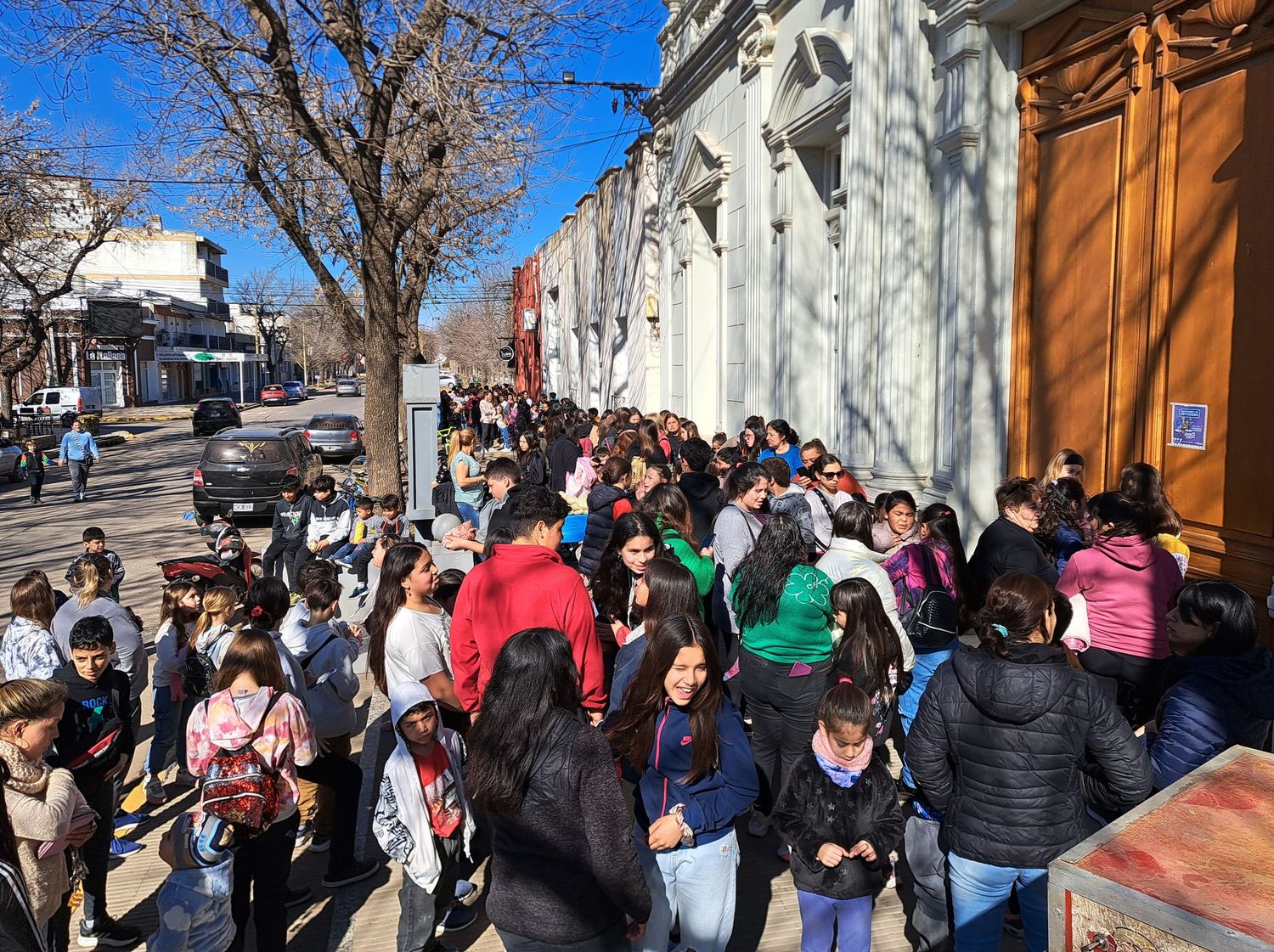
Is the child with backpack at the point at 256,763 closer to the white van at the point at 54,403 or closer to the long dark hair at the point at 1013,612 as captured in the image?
the long dark hair at the point at 1013,612

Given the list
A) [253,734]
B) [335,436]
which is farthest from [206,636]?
[335,436]

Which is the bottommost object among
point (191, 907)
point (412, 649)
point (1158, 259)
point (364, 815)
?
point (364, 815)

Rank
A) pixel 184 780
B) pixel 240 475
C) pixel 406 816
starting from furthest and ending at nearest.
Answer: pixel 240 475
pixel 184 780
pixel 406 816

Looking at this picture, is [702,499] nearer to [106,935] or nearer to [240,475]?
[106,935]

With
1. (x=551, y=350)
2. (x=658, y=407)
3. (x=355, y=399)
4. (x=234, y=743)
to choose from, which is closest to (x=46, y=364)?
(x=355, y=399)

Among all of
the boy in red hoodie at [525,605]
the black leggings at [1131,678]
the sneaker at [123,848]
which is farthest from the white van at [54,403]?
the black leggings at [1131,678]

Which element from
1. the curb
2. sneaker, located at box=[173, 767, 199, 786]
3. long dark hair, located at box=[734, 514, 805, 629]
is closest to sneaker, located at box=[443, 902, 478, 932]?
the curb

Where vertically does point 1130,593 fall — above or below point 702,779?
above

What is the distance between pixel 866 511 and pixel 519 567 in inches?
74.7

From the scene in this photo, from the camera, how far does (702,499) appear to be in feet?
24.1

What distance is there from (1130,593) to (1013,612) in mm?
1728

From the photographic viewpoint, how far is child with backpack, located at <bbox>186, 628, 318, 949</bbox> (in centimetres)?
Result: 358

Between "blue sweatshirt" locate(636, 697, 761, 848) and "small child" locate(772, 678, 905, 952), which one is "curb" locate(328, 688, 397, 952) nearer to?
"blue sweatshirt" locate(636, 697, 761, 848)

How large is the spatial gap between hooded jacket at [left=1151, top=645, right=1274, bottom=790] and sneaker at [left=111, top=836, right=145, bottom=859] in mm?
4891
